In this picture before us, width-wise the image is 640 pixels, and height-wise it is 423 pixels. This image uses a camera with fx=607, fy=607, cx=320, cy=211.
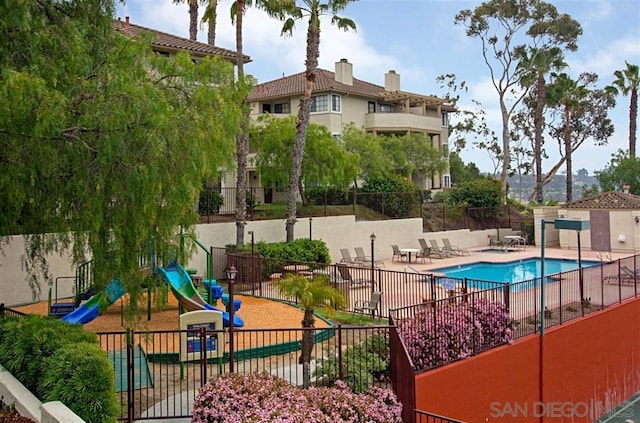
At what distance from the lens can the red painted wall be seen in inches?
474

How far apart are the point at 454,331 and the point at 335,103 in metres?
30.7

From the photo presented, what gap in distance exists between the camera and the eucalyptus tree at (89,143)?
815 cm

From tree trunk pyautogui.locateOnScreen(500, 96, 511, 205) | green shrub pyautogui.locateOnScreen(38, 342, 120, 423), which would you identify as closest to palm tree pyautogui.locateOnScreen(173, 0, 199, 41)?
tree trunk pyautogui.locateOnScreen(500, 96, 511, 205)

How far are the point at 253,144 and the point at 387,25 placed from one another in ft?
33.3

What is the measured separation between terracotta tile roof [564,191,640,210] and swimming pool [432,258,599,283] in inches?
214

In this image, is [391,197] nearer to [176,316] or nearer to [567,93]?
[176,316]

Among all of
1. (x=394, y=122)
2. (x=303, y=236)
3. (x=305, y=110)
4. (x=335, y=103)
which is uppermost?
(x=335, y=103)

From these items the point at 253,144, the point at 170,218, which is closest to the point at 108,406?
the point at 170,218

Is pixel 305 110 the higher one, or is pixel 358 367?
pixel 305 110

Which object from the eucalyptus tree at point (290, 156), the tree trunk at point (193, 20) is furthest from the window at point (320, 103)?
the eucalyptus tree at point (290, 156)

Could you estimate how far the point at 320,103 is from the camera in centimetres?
4147

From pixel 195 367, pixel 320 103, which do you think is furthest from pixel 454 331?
pixel 320 103

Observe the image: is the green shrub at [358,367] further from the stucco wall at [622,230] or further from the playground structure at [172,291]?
the stucco wall at [622,230]

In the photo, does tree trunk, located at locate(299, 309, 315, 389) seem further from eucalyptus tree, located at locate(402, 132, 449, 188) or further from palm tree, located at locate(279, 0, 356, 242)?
eucalyptus tree, located at locate(402, 132, 449, 188)
